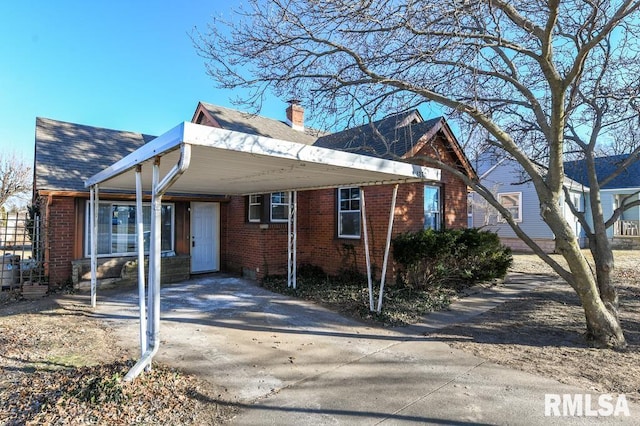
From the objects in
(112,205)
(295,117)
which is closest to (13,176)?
(112,205)

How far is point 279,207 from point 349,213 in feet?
7.31

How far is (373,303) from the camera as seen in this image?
7137 millimetres

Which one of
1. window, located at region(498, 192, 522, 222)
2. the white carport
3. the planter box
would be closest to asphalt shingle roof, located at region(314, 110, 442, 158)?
the white carport

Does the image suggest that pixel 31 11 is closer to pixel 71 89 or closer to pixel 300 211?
pixel 71 89

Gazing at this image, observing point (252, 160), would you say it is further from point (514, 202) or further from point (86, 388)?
point (514, 202)

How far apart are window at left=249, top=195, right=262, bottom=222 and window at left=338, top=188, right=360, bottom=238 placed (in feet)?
8.23

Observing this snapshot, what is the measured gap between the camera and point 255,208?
10945 millimetres

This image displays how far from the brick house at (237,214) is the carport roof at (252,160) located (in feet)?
9.69

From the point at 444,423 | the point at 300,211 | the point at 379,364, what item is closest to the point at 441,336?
the point at 379,364

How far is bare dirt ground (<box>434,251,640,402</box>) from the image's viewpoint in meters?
4.16

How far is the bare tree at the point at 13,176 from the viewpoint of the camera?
23.7 meters

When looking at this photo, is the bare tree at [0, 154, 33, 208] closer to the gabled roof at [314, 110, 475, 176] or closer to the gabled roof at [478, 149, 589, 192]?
the gabled roof at [314, 110, 475, 176]

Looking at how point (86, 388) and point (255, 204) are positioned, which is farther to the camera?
point (255, 204)

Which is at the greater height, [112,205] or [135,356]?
[112,205]
